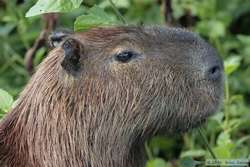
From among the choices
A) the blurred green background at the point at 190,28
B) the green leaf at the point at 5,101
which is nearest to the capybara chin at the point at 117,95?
the green leaf at the point at 5,101

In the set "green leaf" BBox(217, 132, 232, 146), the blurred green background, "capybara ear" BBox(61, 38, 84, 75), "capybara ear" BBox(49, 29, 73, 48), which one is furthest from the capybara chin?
the blurred green background

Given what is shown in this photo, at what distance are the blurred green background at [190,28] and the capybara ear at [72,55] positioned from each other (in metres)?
1.42

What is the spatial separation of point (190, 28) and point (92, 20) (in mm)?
2487

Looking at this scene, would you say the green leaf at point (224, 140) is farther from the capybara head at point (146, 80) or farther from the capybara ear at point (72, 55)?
the capybara ear at point (72, 55)

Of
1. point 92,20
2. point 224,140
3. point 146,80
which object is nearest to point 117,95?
point 146,80

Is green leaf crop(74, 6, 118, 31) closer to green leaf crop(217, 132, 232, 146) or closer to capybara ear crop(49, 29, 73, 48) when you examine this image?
capybara ear crop(49, 29, 73, 48)

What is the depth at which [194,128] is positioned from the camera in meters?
4.18

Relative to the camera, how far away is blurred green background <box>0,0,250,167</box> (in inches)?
235

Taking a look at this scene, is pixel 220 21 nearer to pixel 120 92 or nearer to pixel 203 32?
pixel 203 32

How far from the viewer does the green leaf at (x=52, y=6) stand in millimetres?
4070

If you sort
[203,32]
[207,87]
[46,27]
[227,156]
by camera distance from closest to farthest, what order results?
[207,87] < [227,156] < [46,27] < [203,32]

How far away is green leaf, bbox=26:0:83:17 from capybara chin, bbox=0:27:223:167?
14cm

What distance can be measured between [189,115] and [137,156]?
0.31 metres

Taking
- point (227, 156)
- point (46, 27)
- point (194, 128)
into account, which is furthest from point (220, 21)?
point (194, 128)
